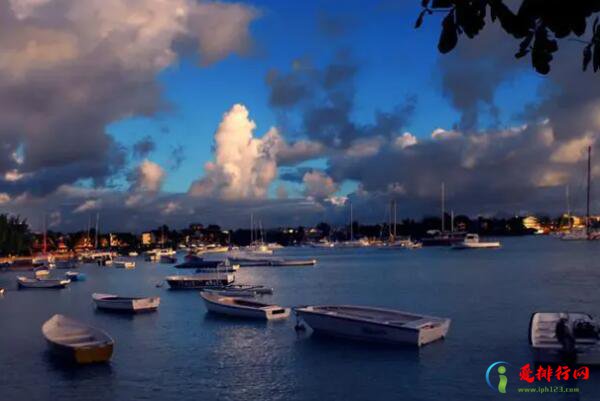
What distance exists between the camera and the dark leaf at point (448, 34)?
458 cm

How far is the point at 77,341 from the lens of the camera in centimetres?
3891

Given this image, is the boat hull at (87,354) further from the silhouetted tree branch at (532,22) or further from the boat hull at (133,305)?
the silhouetted tree branch at (532,22)

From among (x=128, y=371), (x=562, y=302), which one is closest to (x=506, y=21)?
(x=128, y=371)

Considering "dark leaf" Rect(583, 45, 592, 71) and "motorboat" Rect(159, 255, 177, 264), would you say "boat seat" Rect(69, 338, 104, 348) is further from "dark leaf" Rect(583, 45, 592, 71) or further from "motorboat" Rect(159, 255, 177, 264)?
"motorboat" Rect(159, 255, 177, 264)

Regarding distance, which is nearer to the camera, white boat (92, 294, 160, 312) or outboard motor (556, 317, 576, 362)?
outboard motor (556, 317, 576, 362)

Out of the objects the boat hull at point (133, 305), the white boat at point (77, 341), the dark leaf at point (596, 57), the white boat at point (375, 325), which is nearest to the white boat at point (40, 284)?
the boat hull at point (133, 305)
